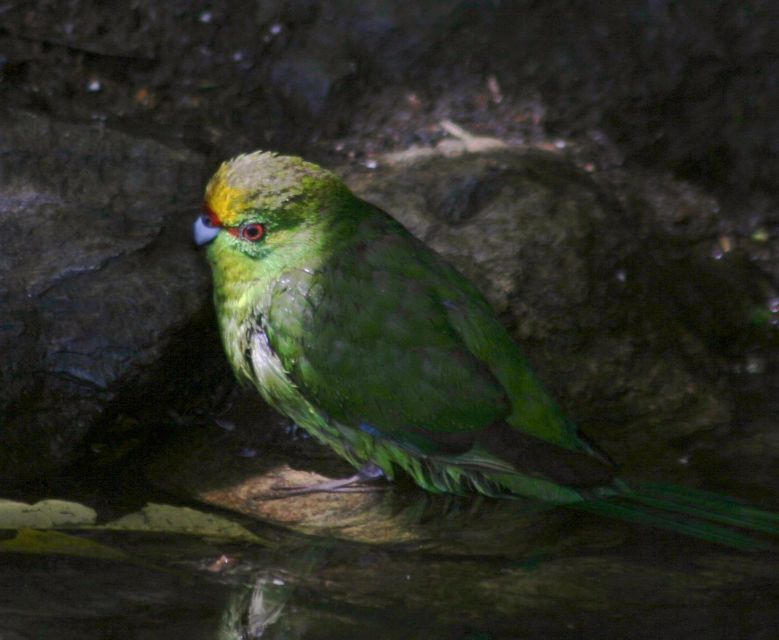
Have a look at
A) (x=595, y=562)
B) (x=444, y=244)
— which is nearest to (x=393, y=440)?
(x=595, y=562)

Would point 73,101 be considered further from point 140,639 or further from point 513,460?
point 140,639

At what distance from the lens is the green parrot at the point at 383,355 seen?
3699 millimetres

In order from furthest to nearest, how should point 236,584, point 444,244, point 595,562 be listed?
point 444,244 → point 595,562 → point 236,584

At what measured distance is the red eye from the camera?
3955mm

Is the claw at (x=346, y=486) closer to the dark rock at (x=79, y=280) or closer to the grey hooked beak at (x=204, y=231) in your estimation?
the dark rock at (x=79, y=280)

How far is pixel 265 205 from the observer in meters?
3.91

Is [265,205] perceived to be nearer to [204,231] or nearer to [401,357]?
[204,231]

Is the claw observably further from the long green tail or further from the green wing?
the long green tail

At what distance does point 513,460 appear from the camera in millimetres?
3693

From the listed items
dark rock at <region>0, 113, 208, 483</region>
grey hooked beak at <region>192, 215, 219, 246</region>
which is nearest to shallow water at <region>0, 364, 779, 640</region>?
dark rock at <region>0, 113, 208, 483</region>

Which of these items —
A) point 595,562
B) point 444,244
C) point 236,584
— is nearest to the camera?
point 236,584

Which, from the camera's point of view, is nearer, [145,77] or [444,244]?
[444,244]

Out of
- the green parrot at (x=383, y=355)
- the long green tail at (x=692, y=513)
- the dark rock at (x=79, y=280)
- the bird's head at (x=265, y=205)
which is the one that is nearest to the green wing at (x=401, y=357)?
the green parrot at (x=383, y=355)

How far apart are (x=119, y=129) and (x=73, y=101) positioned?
0.60m
